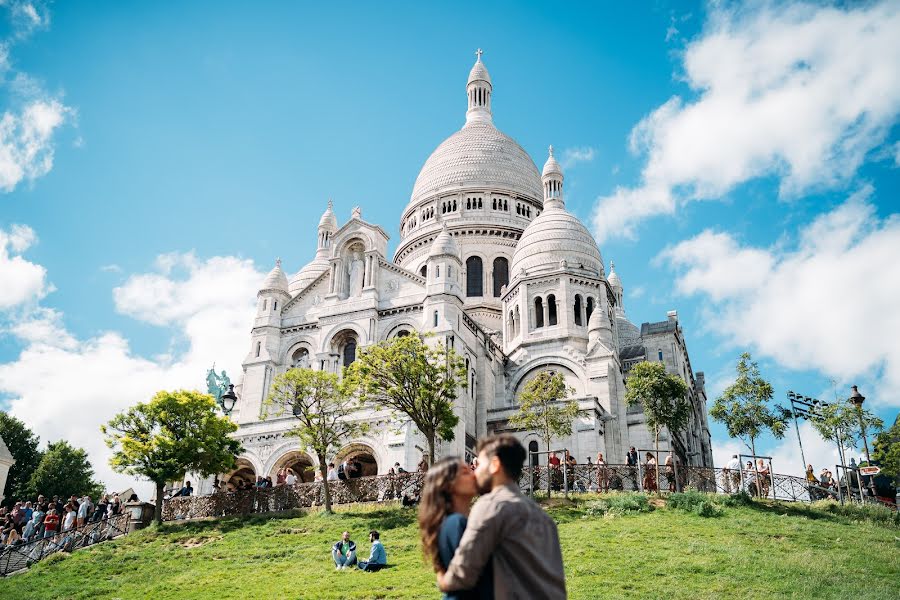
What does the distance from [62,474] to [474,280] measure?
27728mm

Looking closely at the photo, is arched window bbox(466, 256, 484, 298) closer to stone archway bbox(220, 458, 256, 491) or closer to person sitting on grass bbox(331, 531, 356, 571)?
stone archway bbox(220, 458, 256, 491)

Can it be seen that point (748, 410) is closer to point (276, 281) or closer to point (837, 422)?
point (837, 422)

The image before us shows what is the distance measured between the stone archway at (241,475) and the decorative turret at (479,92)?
3991 cm

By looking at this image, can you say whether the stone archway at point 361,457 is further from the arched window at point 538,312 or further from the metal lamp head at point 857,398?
the metal lamp head at point 857,398

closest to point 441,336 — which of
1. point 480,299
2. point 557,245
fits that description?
point 557,245

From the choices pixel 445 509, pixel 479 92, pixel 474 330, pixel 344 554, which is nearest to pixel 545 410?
pixel 474 330

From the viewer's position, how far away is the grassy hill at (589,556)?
16016 millimetres

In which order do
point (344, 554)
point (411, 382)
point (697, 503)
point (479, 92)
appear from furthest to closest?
point (479, 92) → point (411, 382) → point (697, 503) → point (344, 554)

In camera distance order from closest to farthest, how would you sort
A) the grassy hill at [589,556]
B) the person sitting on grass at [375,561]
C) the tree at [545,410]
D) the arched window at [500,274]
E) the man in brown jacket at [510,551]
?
the man in brown jacket at [510,551] < the grassy hill at [589,556] < the person sitting on grass at [375,561] < the tree at [545,410] < the arched window at [500,274]

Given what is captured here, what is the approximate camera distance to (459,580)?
5453 mm

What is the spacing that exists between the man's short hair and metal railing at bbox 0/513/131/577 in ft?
71.6

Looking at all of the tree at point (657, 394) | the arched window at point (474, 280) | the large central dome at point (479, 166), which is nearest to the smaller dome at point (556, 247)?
the arched window at point (474, 280)

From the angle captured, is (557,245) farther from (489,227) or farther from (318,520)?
(318,520)

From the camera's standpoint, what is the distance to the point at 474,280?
54781 mm
